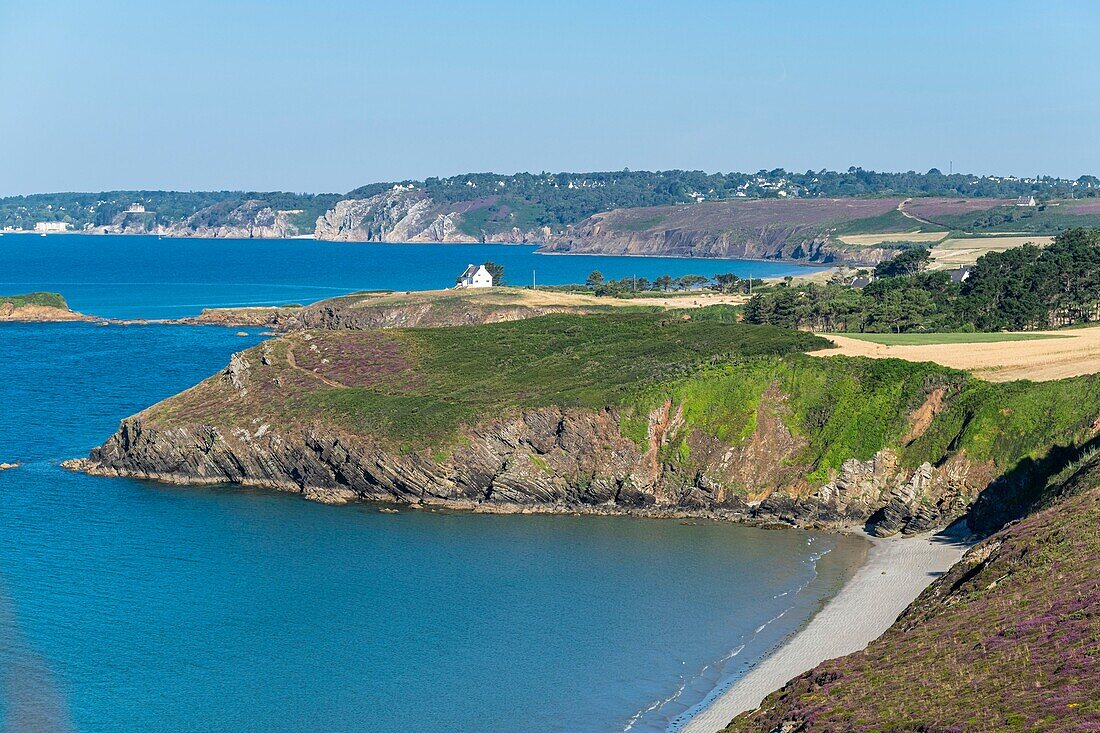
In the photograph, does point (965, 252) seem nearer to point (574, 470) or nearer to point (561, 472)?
Result: point (574, 470)

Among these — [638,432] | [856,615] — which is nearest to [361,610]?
[856,615]

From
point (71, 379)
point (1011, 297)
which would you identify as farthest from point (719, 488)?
point (71, 379)

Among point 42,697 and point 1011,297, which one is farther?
point 1011,297

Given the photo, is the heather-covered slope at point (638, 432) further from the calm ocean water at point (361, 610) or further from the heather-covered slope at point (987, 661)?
the heather-covered slope at point (987, 661)

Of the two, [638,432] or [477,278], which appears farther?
[477,278]

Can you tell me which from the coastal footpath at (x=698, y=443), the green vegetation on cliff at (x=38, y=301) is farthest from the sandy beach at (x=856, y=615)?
the green vegetation on cliff at (x=38, y=301)

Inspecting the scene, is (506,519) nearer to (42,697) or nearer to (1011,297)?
(42,697)
